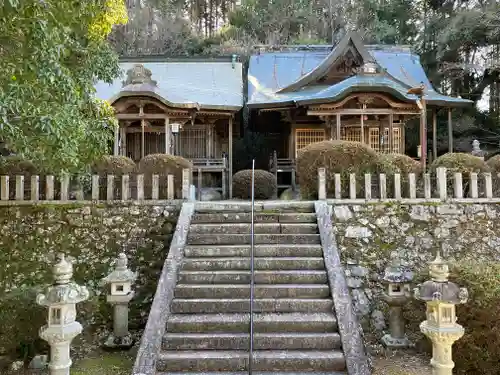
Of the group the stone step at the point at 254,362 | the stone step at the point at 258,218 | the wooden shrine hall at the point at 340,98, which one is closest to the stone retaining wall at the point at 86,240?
the stone step at the point at 258,218

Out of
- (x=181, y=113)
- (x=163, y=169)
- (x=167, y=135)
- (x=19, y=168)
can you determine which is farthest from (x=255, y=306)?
(x=181, y=113)

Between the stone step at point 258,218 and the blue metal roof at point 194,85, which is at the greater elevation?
the blue metal roof at point 194,85

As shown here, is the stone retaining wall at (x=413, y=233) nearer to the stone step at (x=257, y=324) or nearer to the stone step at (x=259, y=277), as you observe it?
the stone step at (x=259, y=277)

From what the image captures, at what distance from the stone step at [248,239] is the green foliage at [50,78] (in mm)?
2230

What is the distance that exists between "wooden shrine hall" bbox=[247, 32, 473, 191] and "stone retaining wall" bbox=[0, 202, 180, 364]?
20.9ft

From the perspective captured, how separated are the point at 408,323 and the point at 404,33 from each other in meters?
19.3

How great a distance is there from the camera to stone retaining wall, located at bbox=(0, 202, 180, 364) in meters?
6.72

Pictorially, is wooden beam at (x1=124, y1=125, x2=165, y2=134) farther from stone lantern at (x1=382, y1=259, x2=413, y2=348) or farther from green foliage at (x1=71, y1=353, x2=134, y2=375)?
stone lantern at (x1=382, y1=259, x2=413, y2=348)

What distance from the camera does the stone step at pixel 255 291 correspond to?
5.22 m

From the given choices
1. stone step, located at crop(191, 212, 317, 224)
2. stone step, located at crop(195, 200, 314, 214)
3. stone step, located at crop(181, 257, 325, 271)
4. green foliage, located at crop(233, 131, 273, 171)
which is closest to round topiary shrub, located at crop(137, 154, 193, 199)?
stone step, located at crop(195, 200, 314, 214)

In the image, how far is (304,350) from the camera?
179 inches

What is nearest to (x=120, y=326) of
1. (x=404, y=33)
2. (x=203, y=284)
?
(x=203, y=284)

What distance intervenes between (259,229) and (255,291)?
4.57 ft

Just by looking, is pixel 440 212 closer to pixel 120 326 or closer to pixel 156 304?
pixel 156 304
